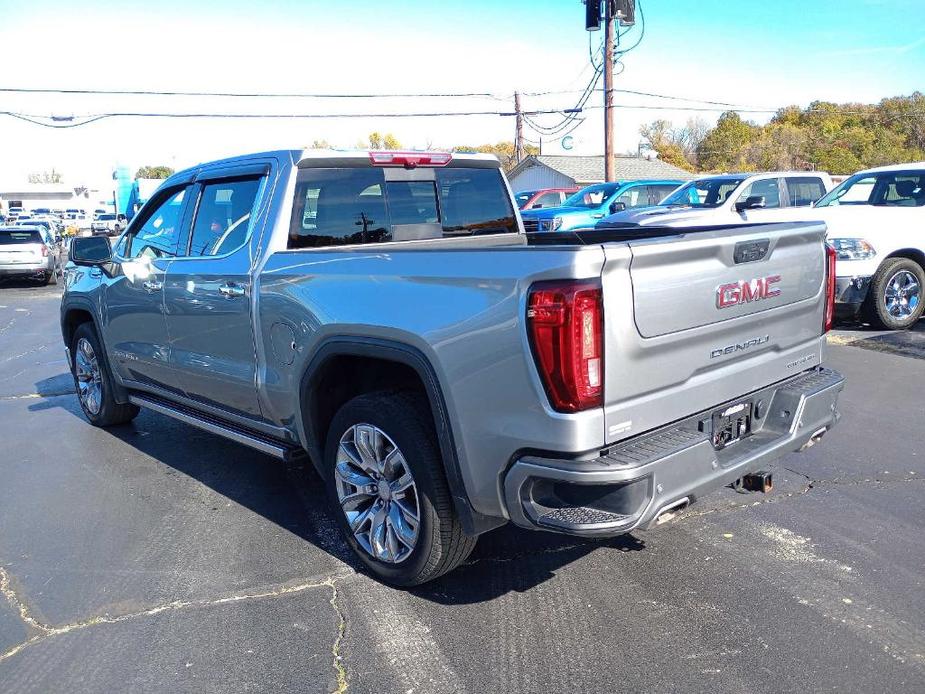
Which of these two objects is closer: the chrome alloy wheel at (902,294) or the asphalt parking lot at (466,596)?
the asphalt parking lot at (466,596)

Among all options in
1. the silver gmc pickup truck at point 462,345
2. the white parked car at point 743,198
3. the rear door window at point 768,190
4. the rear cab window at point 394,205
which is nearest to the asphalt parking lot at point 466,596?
the silver gmc pickup truck at point 462,345

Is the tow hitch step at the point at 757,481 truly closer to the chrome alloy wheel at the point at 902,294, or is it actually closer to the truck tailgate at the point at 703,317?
the truck tailgate at the point at 703,317

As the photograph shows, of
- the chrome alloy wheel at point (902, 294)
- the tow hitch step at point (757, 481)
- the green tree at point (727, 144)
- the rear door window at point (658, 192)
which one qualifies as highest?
the green tree at point (727, 144)

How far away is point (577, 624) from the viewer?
3.23m

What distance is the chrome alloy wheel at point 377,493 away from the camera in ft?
11.1

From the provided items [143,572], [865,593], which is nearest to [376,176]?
[143,572]

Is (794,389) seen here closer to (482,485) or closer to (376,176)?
(482,485)

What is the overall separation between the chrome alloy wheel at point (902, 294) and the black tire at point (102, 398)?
8.59 m

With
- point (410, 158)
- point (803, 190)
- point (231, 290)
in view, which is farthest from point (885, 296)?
point (231, 290)

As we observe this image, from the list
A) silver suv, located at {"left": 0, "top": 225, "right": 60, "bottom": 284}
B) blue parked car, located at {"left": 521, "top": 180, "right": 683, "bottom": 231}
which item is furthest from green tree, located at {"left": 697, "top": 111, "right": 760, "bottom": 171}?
silver suv, located at {"left": 0, "top": 225, "right": 60, "bottom": 284}

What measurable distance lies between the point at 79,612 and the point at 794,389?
339 cm

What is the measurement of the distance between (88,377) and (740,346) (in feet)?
17.4

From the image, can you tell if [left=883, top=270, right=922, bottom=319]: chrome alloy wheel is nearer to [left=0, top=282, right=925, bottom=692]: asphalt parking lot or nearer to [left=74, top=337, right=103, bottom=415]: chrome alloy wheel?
[left=0, top=282, right=925, bottom=692]: asphalt parking lot

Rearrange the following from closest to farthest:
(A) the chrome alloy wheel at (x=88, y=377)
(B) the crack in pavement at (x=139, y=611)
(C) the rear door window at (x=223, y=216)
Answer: (B) the crack in pavement at (x=139, y=611)
(C) the rear door window at (x=223, y=216)
(A) the chrome alloy wheel at (x=88, y=377)
